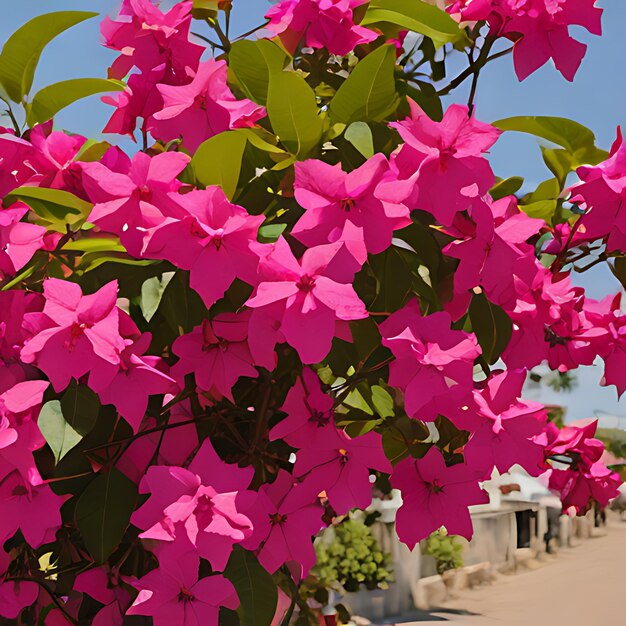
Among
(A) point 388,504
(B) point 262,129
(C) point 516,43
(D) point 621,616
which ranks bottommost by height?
(D) point 621,616

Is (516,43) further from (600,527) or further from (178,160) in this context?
(600,527)

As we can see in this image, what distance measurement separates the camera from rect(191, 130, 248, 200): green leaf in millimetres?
725

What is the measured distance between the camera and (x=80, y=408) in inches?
28.6

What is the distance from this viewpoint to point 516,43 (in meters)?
0.90

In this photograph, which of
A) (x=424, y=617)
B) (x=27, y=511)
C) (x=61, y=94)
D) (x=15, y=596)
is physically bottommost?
(x=424, y=617)

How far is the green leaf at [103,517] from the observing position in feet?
2.58

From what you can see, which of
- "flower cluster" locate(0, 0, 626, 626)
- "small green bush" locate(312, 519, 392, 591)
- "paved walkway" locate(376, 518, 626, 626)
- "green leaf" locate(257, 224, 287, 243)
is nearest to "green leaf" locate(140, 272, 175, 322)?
"flower cluster" locate(0, 0, 626, 626)

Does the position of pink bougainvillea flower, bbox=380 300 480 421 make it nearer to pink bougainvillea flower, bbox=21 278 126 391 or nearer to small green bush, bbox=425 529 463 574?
pink bougainvillea flower, bbox=21 278 126 391

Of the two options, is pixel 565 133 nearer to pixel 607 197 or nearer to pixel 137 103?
pixel 607 197

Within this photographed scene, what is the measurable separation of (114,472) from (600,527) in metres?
11.1

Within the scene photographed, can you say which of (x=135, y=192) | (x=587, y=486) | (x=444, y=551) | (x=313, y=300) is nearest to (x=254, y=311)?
(x=313, y=300)

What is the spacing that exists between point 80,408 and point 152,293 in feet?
0.41

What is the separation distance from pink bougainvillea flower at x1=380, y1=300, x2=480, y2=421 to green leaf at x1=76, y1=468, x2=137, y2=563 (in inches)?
10.8

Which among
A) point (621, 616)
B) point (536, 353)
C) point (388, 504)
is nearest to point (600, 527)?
point (621, 616)
